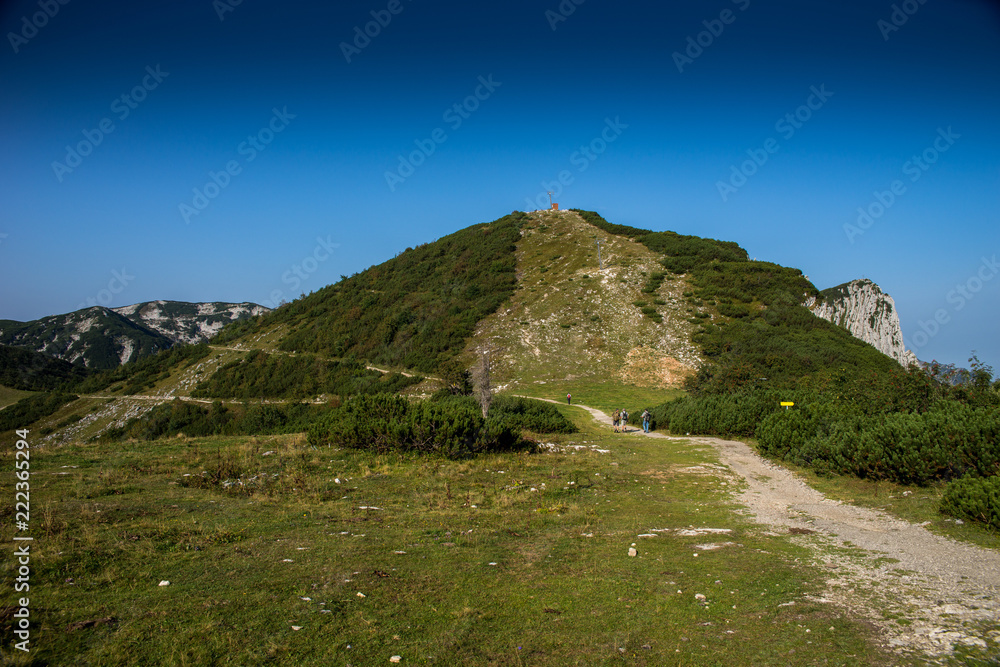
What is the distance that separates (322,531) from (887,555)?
7334mm

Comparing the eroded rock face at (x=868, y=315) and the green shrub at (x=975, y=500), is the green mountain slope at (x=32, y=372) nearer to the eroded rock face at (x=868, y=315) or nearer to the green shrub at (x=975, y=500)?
the green shrub at (x=975, y=500)

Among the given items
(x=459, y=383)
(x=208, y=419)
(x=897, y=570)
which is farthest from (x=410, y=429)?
(x=208, y=419)

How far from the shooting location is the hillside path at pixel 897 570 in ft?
14.8

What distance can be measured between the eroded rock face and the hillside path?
175ft

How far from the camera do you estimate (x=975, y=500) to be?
732 cm

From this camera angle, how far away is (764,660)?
4152 millimetres

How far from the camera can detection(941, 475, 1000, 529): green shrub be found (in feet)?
23.2

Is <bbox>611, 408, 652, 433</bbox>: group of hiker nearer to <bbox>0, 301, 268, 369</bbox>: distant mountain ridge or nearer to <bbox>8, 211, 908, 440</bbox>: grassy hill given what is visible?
<bbox>8, 211, 908, 440</bbox>: grassy hill

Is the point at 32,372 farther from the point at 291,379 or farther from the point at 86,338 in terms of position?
the point at 86,338

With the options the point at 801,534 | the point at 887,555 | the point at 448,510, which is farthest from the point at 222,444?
the point at 887,555

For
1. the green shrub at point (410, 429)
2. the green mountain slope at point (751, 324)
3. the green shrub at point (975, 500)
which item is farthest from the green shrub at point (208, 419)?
the green shrub at point (975, 500)

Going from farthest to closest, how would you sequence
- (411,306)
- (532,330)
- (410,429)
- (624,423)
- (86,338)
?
1. (86,338)
2. (411,306)
3. (532,330)
4. (624,423)
5. (410,429)

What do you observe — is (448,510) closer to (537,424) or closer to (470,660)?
(470,660)

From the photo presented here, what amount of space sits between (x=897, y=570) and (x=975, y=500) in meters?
2.55
